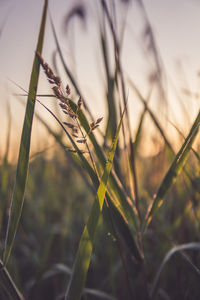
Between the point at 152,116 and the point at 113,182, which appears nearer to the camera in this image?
the point at 113,182

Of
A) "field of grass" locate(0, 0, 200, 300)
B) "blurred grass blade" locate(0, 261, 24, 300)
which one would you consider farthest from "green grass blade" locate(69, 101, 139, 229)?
"blurred grass blade" locate(0, 261, 24, 300)

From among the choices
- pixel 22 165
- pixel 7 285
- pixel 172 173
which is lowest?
pixel 7 285

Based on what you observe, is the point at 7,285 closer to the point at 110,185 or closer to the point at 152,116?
the point at 110,185

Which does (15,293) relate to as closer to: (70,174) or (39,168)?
(70,174)

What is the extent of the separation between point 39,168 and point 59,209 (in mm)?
615


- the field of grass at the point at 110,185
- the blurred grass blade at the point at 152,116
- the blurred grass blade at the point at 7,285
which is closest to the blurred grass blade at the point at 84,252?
the field of grass at the point at 110,185

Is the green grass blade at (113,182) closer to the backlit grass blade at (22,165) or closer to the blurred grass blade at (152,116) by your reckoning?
the backlit grass blade at (22,165)

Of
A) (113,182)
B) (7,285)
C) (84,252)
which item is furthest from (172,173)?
(7,285)

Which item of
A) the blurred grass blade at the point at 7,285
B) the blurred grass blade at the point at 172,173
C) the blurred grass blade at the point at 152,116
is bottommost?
the blurred grass blade at the point at 7,285

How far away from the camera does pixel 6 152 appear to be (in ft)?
2.55

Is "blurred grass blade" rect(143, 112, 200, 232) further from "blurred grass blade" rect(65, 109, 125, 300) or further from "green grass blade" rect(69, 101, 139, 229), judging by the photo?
"blurred grass blade" rect(65, 109, 125, 300)

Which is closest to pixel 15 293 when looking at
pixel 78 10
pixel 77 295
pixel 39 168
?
pixel 77 295

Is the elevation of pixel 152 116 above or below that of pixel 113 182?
above

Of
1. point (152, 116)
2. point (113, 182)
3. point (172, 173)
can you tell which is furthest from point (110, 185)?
point (152, 116)
